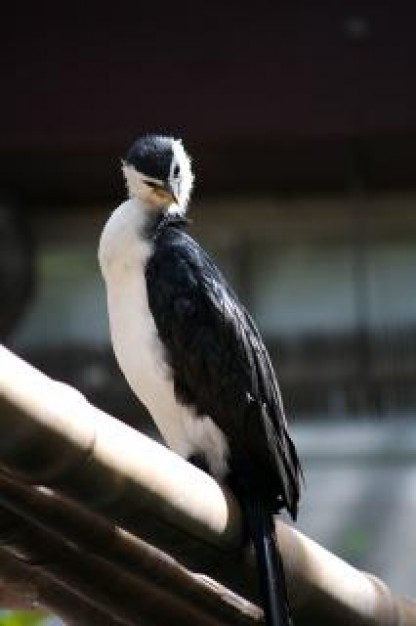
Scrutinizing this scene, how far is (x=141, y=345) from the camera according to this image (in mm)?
2660

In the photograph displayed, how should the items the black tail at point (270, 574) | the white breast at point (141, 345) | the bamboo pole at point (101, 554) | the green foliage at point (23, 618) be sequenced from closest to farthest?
the bamboo pole at point (101, 554), the black tail at point (270, 574), the green foliage at point (23, 618), the white breast at point (141, 345)

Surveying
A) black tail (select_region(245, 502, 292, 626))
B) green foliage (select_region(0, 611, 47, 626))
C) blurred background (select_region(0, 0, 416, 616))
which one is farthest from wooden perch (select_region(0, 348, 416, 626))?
blurred background (select_region(0, 0, 416, 616))

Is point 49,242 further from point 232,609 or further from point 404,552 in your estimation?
point 232,609

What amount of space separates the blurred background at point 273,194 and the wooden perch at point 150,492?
3.19 metres

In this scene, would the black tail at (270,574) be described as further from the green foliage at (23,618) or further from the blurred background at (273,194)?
the blurred background at (273,194)

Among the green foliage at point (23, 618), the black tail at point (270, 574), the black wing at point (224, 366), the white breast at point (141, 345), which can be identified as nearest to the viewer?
the black tail at point (270, 574)

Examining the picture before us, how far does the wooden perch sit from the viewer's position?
69.6 inches

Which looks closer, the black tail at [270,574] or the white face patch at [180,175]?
the black tail at [270,574]

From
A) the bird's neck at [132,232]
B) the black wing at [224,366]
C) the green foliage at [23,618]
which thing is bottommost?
the green foliage at [23,618]

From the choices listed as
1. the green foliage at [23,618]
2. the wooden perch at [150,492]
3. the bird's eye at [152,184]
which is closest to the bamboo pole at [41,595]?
the green foliage at [23,618]

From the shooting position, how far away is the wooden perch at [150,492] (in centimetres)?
177

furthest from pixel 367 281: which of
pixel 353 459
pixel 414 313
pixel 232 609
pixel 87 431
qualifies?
pixel 87 431

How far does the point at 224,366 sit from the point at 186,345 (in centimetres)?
9

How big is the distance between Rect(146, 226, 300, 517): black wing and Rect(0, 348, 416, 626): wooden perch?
146 mm
